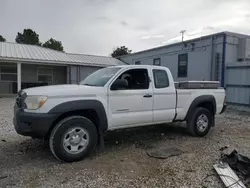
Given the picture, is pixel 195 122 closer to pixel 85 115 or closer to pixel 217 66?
pixel 85 115

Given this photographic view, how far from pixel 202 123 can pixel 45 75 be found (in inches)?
651

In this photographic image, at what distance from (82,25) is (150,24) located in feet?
15.7

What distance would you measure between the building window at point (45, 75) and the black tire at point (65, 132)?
16.7 meters

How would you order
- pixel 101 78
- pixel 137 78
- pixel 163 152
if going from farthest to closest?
pixel 137 78, pixel 101 78, pixel 163 152

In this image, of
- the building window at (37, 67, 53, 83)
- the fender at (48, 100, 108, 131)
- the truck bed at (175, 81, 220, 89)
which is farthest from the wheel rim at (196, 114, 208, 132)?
the building window at (37, 67, 53, 83)

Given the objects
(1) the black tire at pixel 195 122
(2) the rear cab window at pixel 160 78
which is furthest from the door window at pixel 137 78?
(1) the black tire at pixel 195 122

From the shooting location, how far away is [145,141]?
5.79 m

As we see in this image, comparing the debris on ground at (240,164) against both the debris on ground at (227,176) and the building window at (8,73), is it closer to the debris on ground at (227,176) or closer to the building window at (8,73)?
the debris on ground at (227,176)

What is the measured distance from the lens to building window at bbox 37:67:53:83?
19.5m

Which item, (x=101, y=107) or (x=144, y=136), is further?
(x=144, y=136)

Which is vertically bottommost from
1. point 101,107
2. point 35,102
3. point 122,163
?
point 122,163

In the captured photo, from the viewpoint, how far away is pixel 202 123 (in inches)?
250

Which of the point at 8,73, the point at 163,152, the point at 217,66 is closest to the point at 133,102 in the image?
the point at 163,152

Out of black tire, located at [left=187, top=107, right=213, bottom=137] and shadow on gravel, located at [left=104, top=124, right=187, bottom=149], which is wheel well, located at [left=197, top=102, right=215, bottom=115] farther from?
shadow on gravel, located at [left=104, top=124, right=187, bottom=149]
